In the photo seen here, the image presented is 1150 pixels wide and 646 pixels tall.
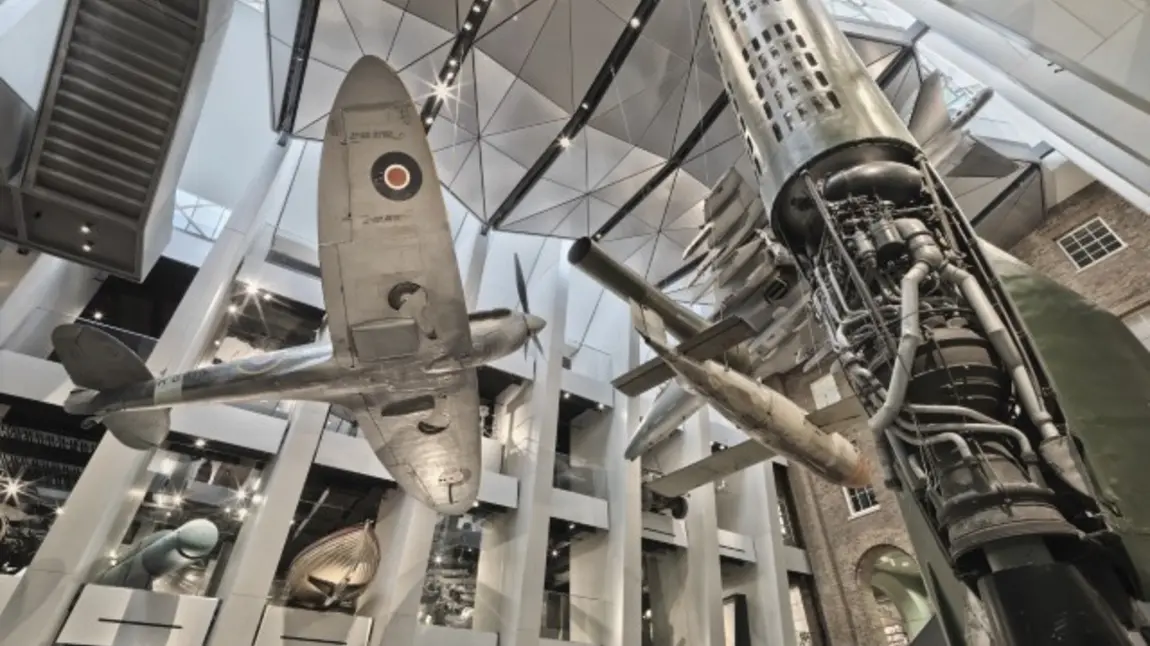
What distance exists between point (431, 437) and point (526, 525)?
437cm

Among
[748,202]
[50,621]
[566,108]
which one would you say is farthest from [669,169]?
[50,621]

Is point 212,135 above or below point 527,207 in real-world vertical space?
above

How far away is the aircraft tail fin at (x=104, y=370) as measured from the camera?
7.37 meters

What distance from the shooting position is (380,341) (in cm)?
612

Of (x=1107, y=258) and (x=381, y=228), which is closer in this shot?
(x=381, y=228)

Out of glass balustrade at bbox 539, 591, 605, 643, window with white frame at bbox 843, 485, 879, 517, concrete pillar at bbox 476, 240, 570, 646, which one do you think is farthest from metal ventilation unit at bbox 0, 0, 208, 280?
window with white frame at bbox 843, 485, 879, 517

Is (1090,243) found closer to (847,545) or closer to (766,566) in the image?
(847,545)

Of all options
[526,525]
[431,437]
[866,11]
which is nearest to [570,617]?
[526,525]

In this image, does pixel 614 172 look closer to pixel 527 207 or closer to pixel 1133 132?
pixel 527 207

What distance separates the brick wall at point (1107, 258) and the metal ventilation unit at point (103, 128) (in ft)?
50.6

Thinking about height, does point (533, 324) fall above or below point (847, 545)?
above

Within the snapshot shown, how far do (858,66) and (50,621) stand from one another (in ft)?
35.7

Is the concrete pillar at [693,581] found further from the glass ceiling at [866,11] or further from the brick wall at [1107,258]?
the glass ceiling at [866,11]

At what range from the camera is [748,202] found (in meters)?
8.49
